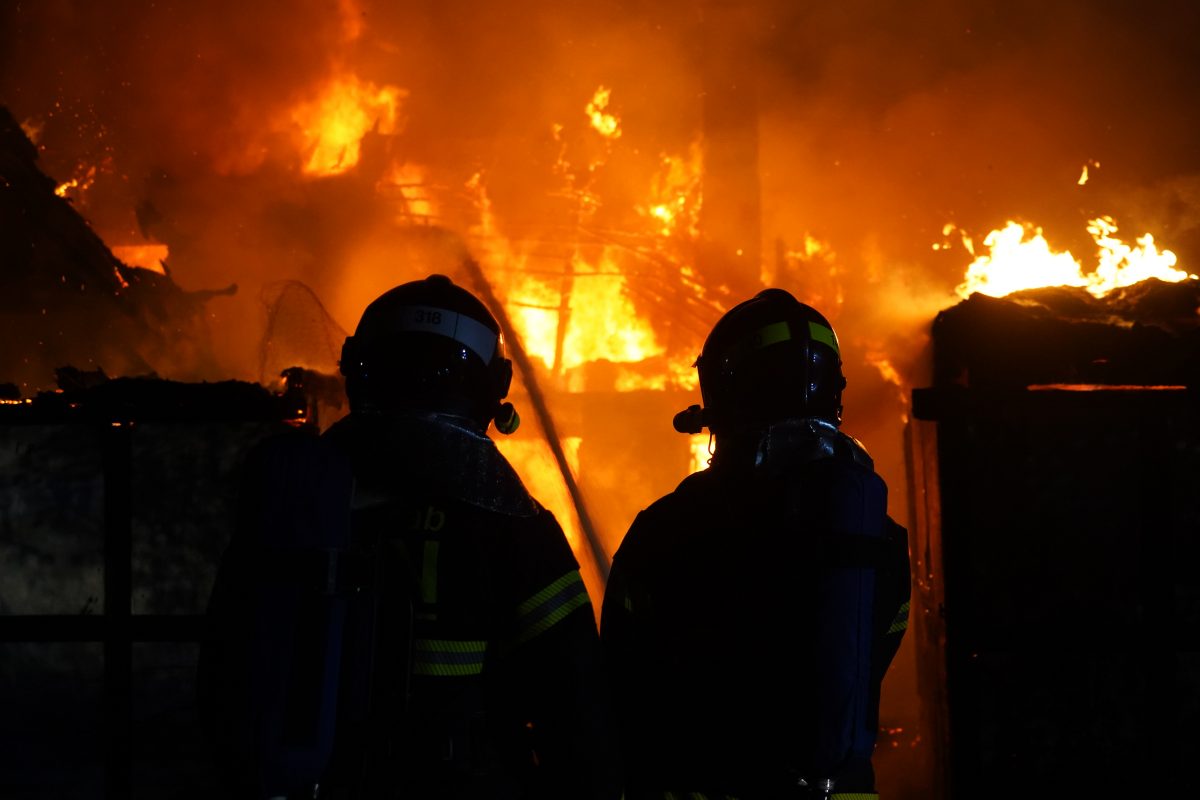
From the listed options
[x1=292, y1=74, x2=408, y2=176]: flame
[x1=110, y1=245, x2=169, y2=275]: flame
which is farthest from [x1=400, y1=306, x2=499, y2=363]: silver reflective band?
[x1=110, y1=245, x2=169, y2=275]: flame

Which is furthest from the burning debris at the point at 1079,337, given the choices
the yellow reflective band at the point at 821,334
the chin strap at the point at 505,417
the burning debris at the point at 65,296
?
the burning debris at the point at 65,296

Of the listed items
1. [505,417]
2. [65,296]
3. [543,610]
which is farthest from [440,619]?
[65,296]

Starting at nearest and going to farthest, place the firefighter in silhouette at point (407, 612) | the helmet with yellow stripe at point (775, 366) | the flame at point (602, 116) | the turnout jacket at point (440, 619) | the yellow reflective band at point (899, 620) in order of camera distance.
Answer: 1. the firefighter in silhouette at point (407, 612)
2. the turnout jacket at point (440, 619)
3. the yellow reflective band at point (899, 620)
4. the helmet with yellow stripe at point (775, 366)
5. the flame at point (602, 116)

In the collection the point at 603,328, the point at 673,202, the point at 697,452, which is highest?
the point at 673,202

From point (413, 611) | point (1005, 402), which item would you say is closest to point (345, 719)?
point (413, 611)

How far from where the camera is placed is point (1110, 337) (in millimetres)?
3967

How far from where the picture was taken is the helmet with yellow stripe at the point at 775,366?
2.76 meters

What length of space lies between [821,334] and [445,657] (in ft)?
5.44

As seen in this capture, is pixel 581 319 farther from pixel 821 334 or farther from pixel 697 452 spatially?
pixel 821 334

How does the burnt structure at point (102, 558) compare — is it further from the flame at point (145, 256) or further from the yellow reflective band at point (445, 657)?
the flame at point (145, 256)

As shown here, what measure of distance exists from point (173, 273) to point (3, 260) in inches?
89.8

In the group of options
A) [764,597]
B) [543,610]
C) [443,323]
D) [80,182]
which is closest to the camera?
[543,610]

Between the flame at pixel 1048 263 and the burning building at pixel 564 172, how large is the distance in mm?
163

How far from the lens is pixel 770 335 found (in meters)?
2.80
